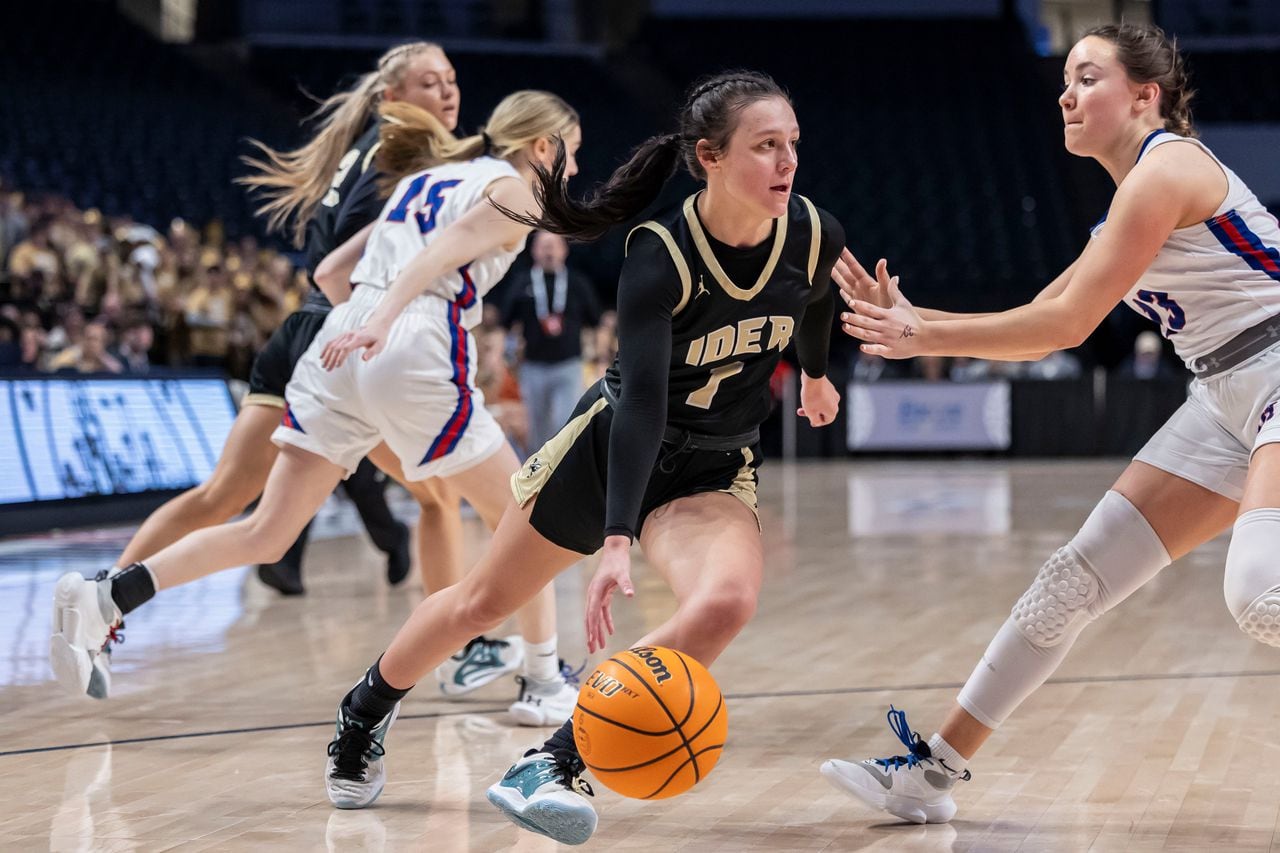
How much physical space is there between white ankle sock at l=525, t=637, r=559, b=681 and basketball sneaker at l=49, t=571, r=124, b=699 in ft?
3.97

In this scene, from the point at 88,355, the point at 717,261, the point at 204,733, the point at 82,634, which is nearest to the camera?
the point at 717,261

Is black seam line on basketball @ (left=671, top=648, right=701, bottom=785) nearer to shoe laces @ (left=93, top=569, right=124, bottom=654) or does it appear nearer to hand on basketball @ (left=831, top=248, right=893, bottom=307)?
hand on basketball @ (left=831, top=248, right=893, bottom=307)

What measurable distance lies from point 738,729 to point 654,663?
146 cm

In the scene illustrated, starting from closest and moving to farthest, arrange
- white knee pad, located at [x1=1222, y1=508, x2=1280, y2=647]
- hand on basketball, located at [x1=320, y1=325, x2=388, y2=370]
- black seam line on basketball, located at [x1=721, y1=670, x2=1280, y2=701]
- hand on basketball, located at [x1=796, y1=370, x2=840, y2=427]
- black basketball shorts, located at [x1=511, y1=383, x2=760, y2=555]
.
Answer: white knee pad, located at [x1=1222, y1=508, x2=1280, y2=647], black basketball shorts, located at [x1=511, y1=383, x2=760, y2=555], hand on basketball, located at [x1=796, y1=370, x2=840, y2=427], hand on basketball, located at [x1=320, y1=325, x2=388, y2=370], black seam line on basketball, located at [x1=721, y1=670, x2=1280, y2=701]

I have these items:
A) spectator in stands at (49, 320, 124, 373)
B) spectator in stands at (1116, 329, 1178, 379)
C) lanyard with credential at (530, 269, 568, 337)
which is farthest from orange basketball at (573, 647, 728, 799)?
spectator in stands at (1116, 329, 1178, 379)

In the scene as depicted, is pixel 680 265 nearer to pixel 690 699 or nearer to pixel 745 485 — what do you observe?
pixel 745 485

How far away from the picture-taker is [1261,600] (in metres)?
2.78

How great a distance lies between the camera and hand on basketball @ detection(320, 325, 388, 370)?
3967mm

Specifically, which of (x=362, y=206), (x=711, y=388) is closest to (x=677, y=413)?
(x=711, y=388)

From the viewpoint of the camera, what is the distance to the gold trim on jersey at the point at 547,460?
3.17 m

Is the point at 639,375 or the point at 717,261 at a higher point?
the point at 717,261

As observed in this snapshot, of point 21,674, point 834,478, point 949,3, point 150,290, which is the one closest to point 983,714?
point 21,674

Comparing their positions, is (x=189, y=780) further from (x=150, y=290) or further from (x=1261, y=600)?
(x=150, y=290)

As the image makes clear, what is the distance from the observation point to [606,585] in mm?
2809
